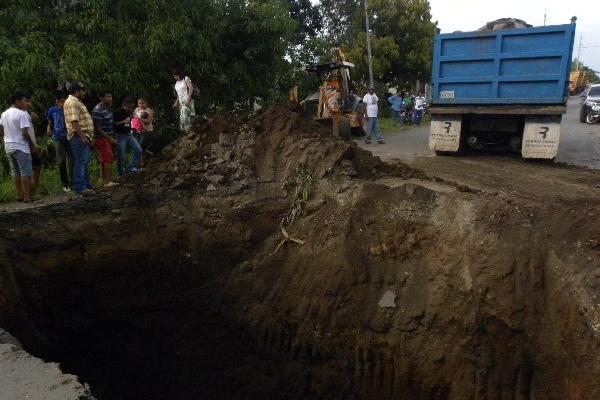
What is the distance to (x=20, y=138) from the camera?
256 inches

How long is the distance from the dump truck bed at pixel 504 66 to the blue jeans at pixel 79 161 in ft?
20.7

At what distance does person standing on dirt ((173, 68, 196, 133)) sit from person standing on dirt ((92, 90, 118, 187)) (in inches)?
58.0

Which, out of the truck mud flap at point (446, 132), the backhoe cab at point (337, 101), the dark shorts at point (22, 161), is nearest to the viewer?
the dark shorts at point (22, 161)

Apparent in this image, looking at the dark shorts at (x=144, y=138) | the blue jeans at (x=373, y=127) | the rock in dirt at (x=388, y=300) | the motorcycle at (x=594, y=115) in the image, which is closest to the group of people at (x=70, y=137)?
the dark shorts at (x=144, y=138)

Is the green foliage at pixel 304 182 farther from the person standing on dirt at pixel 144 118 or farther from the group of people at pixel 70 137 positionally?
the person standing on dirt at pixel 144 118

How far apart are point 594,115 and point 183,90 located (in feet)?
50.9

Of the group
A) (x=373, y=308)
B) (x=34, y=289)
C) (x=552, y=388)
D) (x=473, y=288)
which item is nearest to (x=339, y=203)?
(x=373, y=308)

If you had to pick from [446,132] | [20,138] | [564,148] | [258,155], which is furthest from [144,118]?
[564,148]

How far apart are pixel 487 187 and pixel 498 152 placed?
4303 millimetres

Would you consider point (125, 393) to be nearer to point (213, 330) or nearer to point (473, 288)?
point (213, 330)

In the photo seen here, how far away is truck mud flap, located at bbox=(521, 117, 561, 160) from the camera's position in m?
8.20

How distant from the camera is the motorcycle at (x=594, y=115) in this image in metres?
17.3

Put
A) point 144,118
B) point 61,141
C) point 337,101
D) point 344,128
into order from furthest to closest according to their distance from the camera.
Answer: point 344,128 < point 337,101 < point 144,118 < point 61,141

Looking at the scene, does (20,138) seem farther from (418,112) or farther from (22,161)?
(418,112)
